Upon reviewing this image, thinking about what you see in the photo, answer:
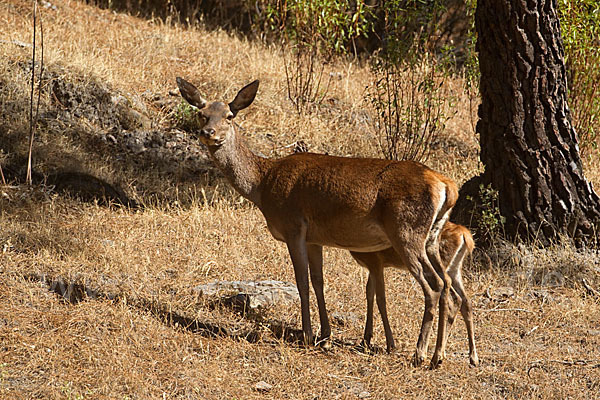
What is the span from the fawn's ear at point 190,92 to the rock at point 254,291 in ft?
5.33

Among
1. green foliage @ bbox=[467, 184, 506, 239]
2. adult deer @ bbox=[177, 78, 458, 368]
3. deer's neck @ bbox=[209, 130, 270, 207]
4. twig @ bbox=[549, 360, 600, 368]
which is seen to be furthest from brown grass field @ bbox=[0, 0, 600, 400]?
deer's neck @ bbox=[209, 130, 270, 207]

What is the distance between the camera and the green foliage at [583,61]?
10305mm

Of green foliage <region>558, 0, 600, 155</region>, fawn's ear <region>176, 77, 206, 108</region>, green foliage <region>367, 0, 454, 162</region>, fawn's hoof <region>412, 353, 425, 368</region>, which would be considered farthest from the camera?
green foliage <region>367, 0, 454, 162</region>

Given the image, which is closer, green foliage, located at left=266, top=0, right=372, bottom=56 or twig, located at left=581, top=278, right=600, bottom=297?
twig, located at left=581, top=278, right=600, bottom=297

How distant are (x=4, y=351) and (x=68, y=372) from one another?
586 millimetres

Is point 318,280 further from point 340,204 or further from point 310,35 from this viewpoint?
point 310,35

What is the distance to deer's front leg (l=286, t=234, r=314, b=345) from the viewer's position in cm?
636

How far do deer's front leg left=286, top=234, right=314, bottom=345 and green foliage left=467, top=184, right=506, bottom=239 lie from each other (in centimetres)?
270

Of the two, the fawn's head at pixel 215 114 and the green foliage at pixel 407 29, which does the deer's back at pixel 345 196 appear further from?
the green foliage at pixel 407 29

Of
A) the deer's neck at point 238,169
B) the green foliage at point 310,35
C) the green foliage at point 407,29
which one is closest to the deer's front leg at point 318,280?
the deer's neck at point 238,169

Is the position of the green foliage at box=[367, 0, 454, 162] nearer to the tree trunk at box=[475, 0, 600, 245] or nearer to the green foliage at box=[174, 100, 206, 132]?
the tree trunk at box=[475, 0, 600, 245]

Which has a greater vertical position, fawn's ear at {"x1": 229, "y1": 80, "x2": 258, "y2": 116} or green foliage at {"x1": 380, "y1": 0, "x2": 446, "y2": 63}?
green foliage at {"x1": 380, "y1": 0, "x2": 446, "y2": 63}

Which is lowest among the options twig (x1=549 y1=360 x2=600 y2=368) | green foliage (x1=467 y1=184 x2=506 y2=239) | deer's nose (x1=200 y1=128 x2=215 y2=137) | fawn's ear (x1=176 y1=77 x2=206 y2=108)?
twig (x1=549 y1=360 x2=600 y2=368)

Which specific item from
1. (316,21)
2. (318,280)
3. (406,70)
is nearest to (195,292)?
(318,280)
